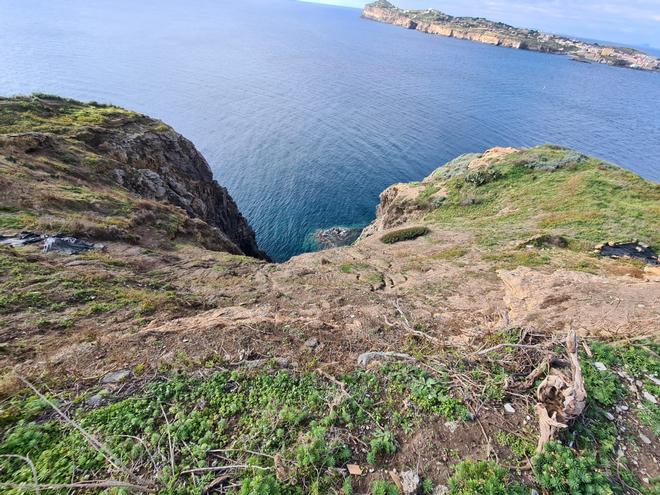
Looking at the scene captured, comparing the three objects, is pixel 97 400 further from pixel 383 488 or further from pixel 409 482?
pixel 409 482

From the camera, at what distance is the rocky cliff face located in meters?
25.9

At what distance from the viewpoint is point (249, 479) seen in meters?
6.36

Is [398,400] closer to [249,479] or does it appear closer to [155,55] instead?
[249,479]

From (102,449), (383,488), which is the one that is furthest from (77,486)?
(383,488)

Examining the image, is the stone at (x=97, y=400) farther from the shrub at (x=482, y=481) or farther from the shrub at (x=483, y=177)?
the shrub at (x=483, y=177)

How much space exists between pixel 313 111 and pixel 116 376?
93513mm

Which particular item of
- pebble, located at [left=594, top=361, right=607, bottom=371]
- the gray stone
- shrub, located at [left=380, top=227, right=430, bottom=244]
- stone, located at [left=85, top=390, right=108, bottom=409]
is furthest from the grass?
shrub, located at [left=380, top=227, right=430, bottom=244]

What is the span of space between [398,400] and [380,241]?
2234cm

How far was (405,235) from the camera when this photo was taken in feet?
95.9

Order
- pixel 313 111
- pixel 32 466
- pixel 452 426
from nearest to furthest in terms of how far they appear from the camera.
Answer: pixel 32 466, pixel 452 426, pixel 313 111

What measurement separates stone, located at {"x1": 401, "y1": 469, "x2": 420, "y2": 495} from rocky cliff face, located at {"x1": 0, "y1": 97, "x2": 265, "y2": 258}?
23381 millimetres

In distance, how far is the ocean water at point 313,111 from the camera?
62.2 metres

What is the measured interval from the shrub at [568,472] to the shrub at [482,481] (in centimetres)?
57

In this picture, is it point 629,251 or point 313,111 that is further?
point 313,111
